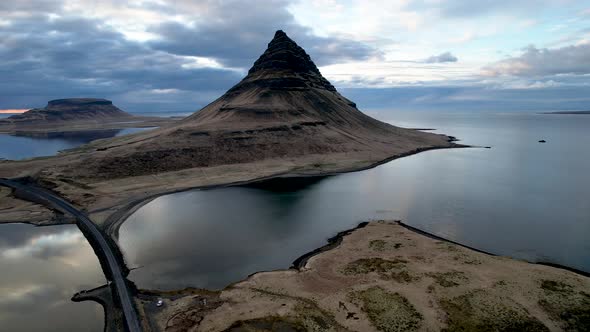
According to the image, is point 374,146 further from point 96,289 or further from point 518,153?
point 96,289

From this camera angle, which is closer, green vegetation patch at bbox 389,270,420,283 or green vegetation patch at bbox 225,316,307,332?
green vegetation patch at bbox 225,316,307,332

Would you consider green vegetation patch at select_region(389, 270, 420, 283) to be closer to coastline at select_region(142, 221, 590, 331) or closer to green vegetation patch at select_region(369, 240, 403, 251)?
coastline at select_region(142, 221, 590, 331)

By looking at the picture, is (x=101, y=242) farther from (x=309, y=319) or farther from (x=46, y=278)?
(x=309, y=319)

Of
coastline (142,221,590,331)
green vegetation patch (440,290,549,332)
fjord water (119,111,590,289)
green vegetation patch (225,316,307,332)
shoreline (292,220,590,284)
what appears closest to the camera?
green vegetation patch (440,290,549,332)

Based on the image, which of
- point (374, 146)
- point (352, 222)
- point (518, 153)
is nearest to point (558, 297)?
point (352, 222)

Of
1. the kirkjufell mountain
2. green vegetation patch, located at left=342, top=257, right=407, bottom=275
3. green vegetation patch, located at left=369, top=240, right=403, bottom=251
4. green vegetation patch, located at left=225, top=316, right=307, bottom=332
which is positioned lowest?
green vegetation patch, located at left=225, top=316, right=307, bottom=332

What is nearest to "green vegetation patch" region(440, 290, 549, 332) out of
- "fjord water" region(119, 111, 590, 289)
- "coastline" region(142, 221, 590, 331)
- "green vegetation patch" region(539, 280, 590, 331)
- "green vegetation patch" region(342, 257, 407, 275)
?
"coastline" region(142, 221, 590, 331)

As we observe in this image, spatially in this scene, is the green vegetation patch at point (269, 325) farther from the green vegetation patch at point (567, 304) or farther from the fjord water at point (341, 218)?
the green vegetation patch at point (567, 304)

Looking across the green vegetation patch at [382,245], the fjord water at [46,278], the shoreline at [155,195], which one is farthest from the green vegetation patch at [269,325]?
the shoreline at [155,195]

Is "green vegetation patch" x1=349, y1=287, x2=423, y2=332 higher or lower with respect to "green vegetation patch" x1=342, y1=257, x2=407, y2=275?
lower
